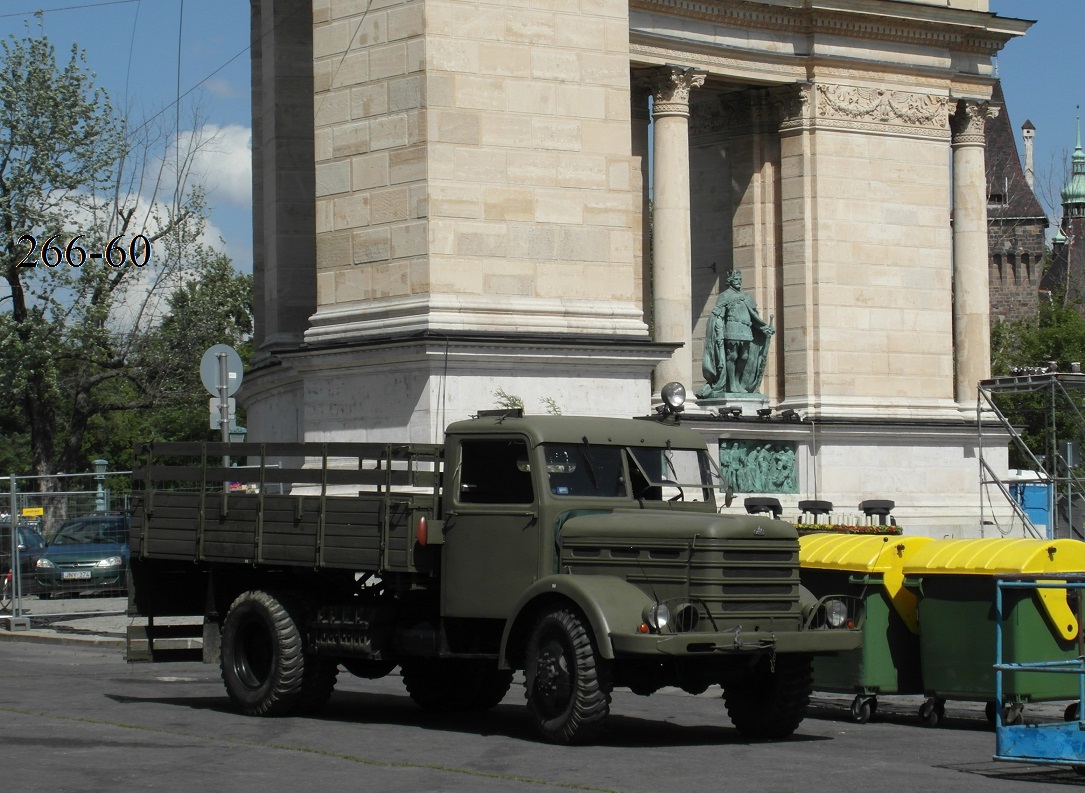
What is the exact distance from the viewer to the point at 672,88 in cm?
3212

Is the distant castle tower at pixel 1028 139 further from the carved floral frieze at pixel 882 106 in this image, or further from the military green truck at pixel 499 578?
the military green truck at pixel 499 578

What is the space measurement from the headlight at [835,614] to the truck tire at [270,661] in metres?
4.20

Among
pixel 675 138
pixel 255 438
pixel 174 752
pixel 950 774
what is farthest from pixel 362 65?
pixel 950 774

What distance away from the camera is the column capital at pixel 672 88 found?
32000 millimetres

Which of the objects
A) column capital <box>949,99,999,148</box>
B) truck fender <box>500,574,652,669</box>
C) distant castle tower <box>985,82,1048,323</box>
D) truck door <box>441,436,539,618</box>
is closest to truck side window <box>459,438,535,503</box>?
truck door <box>441,436,539,618</box>

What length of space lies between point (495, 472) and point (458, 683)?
247cm

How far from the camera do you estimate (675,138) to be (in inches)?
1256

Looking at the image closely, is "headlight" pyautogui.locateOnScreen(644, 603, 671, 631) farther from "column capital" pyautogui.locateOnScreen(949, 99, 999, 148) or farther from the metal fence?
"column capital" pyautogui.locateOnScreen(949, 99, 999, 148)

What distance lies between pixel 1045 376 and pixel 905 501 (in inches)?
126

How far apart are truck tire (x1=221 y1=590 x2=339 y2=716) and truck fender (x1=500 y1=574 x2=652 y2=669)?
2.17 metres

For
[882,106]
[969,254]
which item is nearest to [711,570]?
[882,106]

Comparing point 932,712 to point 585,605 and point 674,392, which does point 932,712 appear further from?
point 674,392

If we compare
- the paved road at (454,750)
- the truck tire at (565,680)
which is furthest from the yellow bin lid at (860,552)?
the truck tire at (565,680)

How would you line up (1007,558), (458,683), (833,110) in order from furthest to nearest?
(833,110)
(458,683)
(1007,558)
